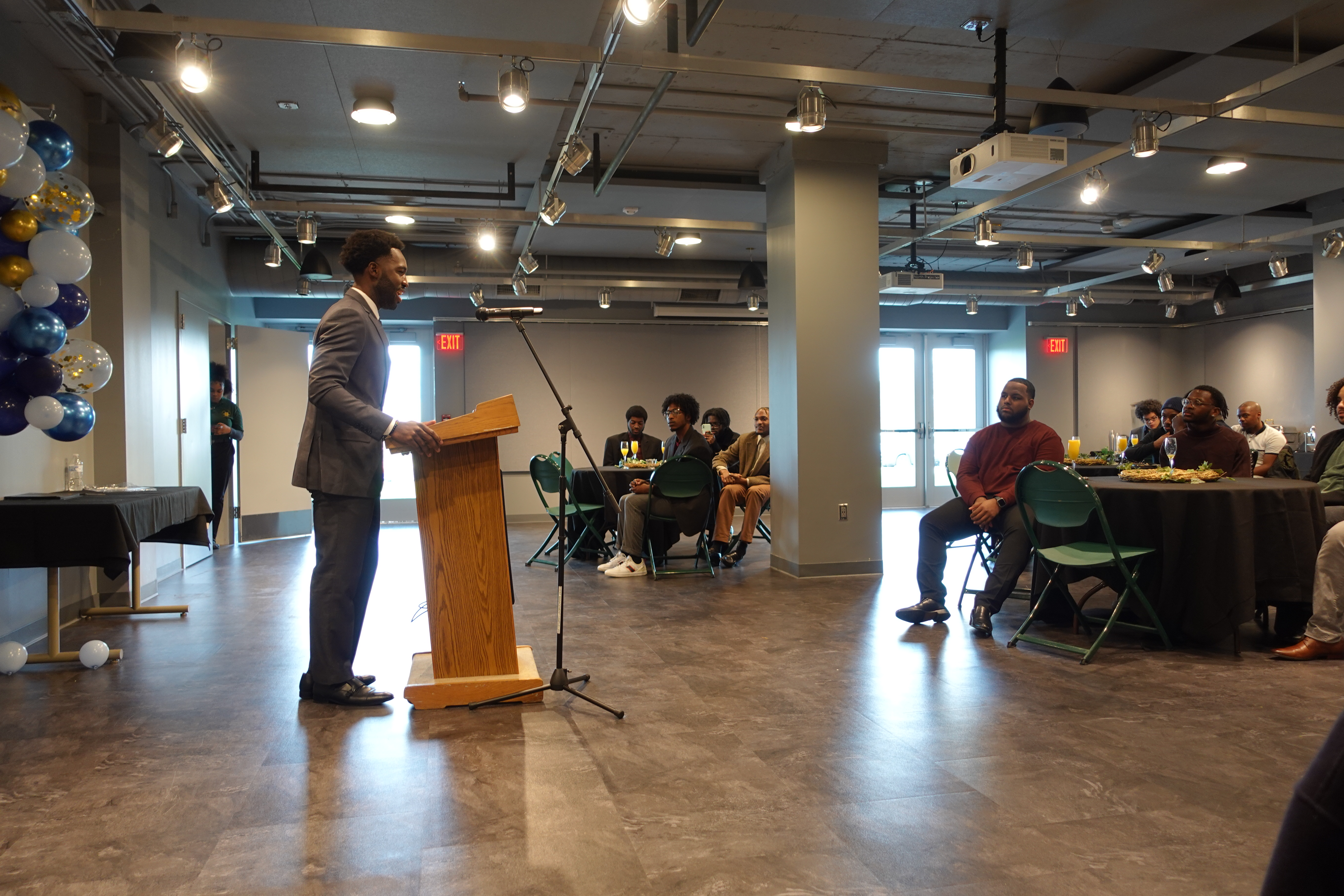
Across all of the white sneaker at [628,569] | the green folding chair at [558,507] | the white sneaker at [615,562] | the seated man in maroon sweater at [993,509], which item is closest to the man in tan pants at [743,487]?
the white sneaker at [628,569]

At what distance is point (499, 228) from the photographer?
391 inches

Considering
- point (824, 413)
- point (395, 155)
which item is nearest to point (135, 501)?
point (395, 155)

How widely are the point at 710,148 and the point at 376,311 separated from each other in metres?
4.45

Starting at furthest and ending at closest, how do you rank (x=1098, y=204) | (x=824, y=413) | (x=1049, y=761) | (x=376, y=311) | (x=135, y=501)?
(x=1098, y=204), (x=824, y=413), (x=135, y=501), (x=376, y=311), (x=1049, y=761)

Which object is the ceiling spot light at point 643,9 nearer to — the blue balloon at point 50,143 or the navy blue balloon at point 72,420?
the blue balloon at point 50,143

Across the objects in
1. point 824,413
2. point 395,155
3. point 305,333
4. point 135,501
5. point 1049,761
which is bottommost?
point 1049,761

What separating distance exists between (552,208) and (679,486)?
2327 millimetres

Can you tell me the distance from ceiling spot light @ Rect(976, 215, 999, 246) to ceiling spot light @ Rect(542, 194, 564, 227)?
3520 mm

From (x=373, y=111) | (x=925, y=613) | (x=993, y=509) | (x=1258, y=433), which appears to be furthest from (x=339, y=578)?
(x=1258, y=433)

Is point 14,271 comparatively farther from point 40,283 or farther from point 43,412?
point 43,412

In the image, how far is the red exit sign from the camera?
46.7 feet

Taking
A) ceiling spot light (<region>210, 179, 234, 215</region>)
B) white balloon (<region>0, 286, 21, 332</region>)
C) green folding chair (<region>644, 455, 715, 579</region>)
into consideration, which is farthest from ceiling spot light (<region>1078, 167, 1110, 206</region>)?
white balloon (<region>0, 286, 21, 332</region>)

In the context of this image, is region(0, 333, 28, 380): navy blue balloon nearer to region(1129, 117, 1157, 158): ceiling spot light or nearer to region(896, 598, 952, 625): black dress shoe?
region(896, 598, 952, 625): black dress shoe

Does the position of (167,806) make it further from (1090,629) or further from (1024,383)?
(1024,383)
